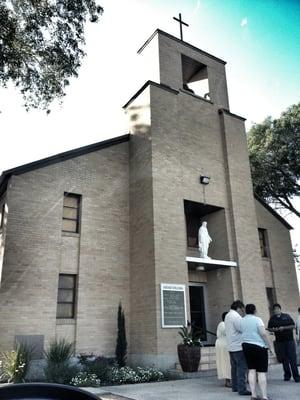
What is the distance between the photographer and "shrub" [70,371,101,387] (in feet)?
30.8

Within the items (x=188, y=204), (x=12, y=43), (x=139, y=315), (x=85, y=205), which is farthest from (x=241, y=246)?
(x=12, y=43)

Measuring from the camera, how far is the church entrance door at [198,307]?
14969mm

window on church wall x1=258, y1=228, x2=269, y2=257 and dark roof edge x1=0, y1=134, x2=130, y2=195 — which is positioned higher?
dark roof edge x1=0, y1=134, x2=130, y2=195

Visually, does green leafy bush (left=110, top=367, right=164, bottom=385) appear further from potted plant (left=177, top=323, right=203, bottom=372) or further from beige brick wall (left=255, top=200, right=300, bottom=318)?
beige brick wall (left=255, top=200, right=300, bottom=318)

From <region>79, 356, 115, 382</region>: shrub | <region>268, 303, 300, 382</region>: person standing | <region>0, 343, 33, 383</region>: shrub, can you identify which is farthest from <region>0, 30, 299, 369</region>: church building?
<region>268, 303, 300, 382</region>: person standing

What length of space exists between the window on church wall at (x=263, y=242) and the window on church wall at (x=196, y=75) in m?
7.16

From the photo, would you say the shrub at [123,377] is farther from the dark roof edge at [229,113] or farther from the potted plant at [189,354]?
the dark roof edge at [229,113]

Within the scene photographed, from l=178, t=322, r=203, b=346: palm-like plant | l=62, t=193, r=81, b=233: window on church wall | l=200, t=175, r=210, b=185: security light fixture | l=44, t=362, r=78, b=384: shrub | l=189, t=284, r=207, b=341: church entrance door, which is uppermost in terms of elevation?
l=200, t=175, r=210, b=185: security light fixture

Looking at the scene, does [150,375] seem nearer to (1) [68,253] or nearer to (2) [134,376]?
(2) [134,376]

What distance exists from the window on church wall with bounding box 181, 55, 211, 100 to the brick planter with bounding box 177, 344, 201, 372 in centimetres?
1167

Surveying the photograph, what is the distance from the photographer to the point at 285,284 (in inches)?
719

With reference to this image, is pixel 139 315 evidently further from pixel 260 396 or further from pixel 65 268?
pixel 260 396

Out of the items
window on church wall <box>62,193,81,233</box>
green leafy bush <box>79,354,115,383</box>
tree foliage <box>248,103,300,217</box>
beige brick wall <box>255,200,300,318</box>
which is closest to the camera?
green leafy bush <box>79,354,115,383</box>

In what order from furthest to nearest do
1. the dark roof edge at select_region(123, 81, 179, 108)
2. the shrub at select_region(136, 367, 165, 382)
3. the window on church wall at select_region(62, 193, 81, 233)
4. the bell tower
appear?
the dark roof edge at select_region(123, 81, 179, 108) < the window on church wall at select_region(62, 193, 81, 233) < the bell tower < the shrub at select_region(136, 367, 165, 382)
